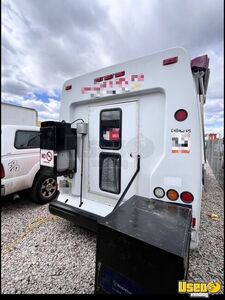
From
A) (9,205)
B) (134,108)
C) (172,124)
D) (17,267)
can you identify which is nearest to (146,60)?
(134,108)

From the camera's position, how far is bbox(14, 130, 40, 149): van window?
11.3ft

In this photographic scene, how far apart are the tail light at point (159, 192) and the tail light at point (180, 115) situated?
0.89m

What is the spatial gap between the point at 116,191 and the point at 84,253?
98cm

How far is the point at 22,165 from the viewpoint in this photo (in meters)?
3.42

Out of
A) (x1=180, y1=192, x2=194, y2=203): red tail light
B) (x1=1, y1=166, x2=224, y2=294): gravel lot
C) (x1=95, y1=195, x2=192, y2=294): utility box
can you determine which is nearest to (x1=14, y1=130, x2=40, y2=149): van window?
(x1=1, y1=166, x2=224, y2=294): gravel lot

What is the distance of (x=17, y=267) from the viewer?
1.92m

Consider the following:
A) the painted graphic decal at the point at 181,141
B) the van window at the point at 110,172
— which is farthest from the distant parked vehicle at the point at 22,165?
the painted graphic decal at the point at 181,141

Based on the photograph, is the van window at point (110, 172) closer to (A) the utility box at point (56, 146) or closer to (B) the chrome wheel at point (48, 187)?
(A) the utility box at point (56, 146)

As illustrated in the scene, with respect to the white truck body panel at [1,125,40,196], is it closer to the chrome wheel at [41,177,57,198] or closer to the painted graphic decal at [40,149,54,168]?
the chrome wheel at [41,177,57,198]

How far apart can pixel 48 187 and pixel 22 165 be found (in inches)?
35.8

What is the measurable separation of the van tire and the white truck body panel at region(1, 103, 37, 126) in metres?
7.32

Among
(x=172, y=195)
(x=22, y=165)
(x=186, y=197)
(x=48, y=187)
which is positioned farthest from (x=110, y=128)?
(x=48, y=187)

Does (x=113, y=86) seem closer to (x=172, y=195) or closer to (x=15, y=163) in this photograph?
(x=172, y=195)

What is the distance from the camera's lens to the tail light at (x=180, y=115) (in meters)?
1.72
